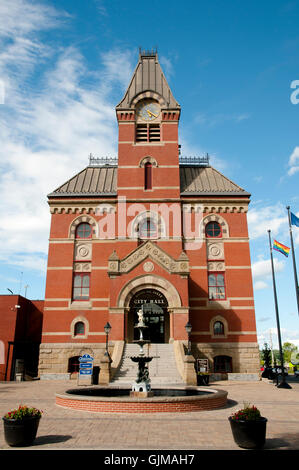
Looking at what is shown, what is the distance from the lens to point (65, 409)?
14062 millimetres

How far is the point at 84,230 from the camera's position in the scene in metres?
32.1

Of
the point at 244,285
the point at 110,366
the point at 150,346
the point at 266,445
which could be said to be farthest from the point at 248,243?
the point at 266,445

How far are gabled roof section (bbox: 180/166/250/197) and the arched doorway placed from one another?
9501 millimetres

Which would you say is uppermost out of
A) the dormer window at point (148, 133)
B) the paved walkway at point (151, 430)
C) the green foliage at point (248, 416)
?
the dormer window at point (148, 133)

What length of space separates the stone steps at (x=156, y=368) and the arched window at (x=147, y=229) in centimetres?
912

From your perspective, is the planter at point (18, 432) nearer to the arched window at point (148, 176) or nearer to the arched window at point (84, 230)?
the arched window at point (84, 230)

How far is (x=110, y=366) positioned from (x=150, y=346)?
423 cm

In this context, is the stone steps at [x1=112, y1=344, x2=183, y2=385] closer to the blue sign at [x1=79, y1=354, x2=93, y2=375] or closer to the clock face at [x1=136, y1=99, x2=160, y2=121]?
the blue sign at [x1=79, y1=354, x2=93, y2=375]

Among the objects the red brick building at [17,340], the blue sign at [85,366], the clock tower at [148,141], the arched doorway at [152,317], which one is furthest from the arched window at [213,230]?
the red brick building at [17,340]

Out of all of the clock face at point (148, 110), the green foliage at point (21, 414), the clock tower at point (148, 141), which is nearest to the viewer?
the green foliage at point (21, 414)

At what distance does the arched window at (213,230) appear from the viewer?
31.7 metres

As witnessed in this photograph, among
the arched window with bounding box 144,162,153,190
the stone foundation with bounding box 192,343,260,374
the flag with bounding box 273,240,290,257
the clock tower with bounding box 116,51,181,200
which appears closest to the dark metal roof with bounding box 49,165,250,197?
the clock tower with bounding box 116,51,181,200

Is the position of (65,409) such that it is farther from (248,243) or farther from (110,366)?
(248,243)

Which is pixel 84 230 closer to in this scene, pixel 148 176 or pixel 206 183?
pixel 148 176
